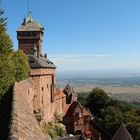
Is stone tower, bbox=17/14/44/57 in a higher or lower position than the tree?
higher

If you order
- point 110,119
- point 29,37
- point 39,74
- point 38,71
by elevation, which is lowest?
point 110,119

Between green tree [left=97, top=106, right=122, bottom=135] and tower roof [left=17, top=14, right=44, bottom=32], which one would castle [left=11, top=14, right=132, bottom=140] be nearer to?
tower roof [left=17, top=14, right=44, bottom=32]

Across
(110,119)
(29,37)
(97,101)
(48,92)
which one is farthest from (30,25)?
(97,101)

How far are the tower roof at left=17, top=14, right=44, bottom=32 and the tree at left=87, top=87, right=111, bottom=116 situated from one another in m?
Result: 29.5

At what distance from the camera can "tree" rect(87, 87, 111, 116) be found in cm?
9031

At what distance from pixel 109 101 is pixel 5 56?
6122 cm

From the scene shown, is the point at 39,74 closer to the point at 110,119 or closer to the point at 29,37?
the point at 29,37

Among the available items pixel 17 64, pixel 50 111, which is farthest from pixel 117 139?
pixel 17 64

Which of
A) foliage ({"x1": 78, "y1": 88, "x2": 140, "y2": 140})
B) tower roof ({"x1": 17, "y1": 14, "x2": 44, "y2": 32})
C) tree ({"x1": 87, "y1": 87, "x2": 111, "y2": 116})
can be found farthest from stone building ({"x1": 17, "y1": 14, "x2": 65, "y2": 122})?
tree ({"x1": 87, "y1": 87, "x2": 111, "y2": 116})

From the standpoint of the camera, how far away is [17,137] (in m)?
9.86

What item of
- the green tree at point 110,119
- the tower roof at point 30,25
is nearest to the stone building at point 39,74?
the tower roof at point 30,25

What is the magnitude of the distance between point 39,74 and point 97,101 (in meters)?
42.1

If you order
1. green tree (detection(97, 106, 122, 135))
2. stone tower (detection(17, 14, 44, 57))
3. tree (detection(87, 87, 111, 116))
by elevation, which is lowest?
green tree (detection(97, 106, 122, 135))

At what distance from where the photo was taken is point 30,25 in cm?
6612
